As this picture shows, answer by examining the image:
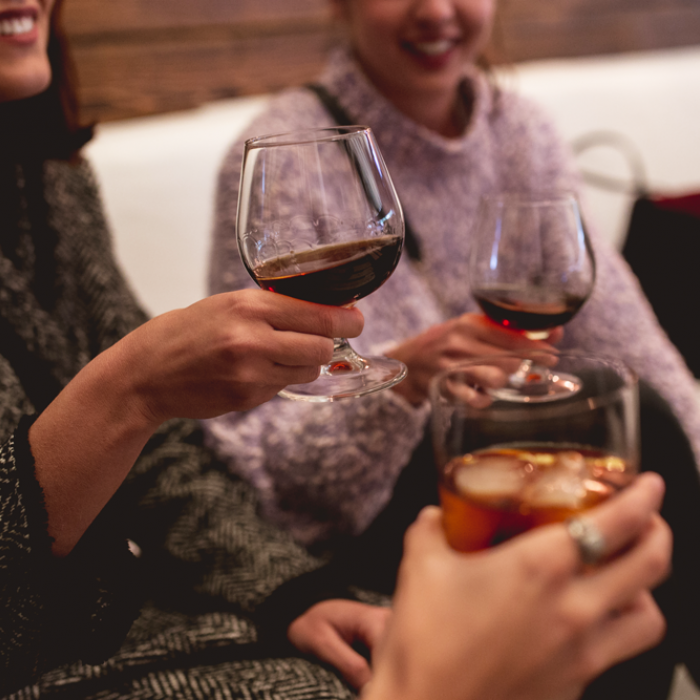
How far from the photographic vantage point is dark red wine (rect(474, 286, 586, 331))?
2.87 feet

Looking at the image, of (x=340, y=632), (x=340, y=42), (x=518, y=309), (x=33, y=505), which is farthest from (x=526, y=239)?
(x=340, y=42)

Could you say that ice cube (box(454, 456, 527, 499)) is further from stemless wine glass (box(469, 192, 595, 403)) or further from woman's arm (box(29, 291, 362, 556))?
stemless wine glass (box(469, 192, 595, 403))

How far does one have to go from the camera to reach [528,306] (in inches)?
34.7

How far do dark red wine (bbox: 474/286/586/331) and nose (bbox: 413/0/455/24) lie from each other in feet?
2.34

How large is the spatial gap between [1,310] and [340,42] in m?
1.08

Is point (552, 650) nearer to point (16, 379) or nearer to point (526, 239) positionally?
point (526, 239)

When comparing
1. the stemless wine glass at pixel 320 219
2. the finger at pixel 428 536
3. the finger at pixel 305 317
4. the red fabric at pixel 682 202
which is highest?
the stemless wine glass at pixel 320 219

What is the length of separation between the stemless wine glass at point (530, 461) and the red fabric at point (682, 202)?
174 cm

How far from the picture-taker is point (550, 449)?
0.41 metres

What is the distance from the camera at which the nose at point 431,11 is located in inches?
52.4

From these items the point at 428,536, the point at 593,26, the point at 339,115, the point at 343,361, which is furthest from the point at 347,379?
the point at 593,26

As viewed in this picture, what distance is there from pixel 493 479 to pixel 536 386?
19 cm

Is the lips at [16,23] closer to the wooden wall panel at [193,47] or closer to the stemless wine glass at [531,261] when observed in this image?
the stemless wine glass at [531,261]

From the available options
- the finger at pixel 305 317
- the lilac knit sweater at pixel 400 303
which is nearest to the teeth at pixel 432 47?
the lilac knit sweater at pixel 400 303
